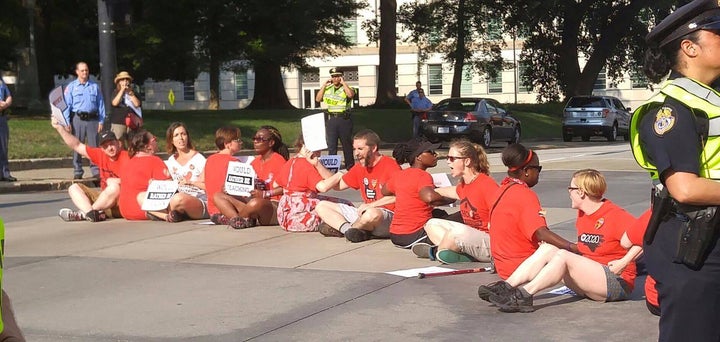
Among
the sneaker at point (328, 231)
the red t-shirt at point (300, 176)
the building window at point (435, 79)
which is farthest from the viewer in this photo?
the building window at point (435, 79)

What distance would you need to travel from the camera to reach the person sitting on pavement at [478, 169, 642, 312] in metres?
6.91

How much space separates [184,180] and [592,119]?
24.6m

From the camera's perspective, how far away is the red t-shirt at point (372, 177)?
10.5m

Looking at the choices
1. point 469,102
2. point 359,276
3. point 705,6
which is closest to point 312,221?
point 359,276

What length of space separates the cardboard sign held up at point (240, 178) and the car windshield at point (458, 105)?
19.2 metres

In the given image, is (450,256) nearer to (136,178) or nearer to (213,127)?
(136,178)

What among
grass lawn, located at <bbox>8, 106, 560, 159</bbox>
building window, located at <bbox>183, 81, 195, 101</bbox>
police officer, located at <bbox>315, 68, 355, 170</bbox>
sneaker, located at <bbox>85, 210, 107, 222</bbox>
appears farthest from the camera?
building window, located at <bbox>183, 81, 195, 101</bbox>

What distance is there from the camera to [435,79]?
73.8 meters

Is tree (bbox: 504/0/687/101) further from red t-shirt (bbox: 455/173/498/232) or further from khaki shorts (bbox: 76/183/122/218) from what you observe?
red t-shirt (bbox: 455/173/498/232)

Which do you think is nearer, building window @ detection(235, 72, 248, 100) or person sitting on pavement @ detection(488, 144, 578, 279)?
person sitting on pavement @ detection(488, 144, 578, 279)

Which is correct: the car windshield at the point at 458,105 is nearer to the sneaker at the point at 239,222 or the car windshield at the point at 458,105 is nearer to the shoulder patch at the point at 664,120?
the sneaker at the point at 239,222

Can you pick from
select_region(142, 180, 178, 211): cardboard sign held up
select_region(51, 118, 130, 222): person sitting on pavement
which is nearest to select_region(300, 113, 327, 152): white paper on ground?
select_region(142, 180, 178, 211): cardboard sign held up

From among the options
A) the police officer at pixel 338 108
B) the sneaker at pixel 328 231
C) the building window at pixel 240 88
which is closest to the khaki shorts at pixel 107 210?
the sneaker at pixel 328 231

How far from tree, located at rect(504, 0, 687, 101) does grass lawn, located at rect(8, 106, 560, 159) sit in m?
5.32
